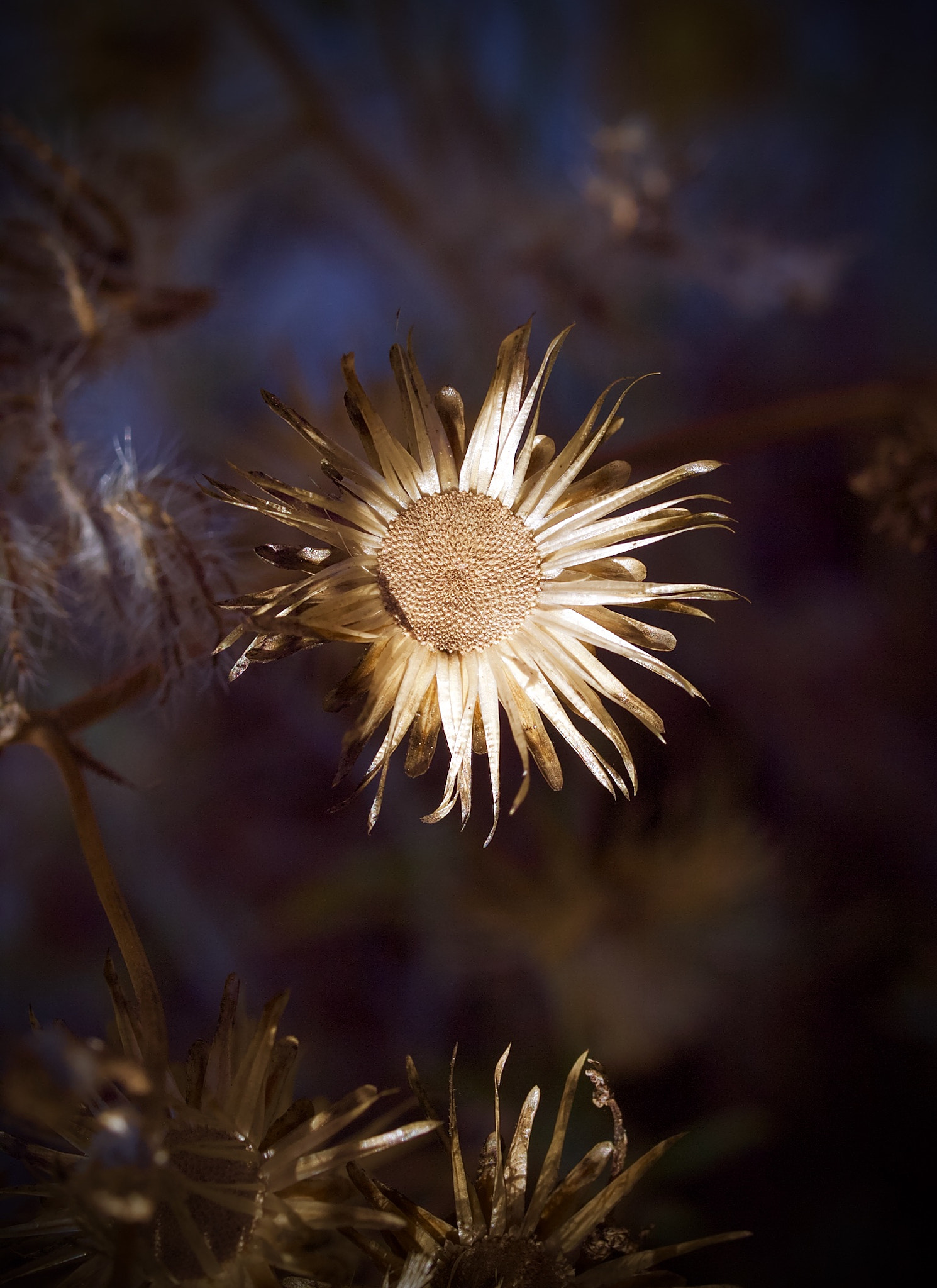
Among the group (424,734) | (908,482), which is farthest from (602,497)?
(908,482)

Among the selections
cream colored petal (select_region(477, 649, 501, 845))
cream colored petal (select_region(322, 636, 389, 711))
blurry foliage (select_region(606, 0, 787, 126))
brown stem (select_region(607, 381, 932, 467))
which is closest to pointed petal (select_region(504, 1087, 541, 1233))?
cream colored petal (select_region(477, 649, 501, 845))

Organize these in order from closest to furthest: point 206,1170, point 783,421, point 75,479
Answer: point 206,1170 → point 75,479 → point 783,421

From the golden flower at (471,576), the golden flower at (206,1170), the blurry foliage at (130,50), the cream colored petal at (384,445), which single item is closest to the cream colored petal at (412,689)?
the golden flower at (471,576)

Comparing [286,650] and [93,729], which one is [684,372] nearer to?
[286,650]

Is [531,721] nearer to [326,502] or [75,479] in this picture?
[326,502]

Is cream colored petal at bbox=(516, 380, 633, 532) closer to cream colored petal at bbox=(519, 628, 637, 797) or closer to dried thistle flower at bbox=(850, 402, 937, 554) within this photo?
cream colored petal at bbox=(519, 628, 637, 797)

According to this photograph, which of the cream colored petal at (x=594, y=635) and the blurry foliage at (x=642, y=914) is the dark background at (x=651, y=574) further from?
the cream colored petal at (x=594, y=635)

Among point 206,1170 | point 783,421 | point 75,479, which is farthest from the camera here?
point 783,421

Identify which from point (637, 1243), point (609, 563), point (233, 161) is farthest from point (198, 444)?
point (637, 1243)
